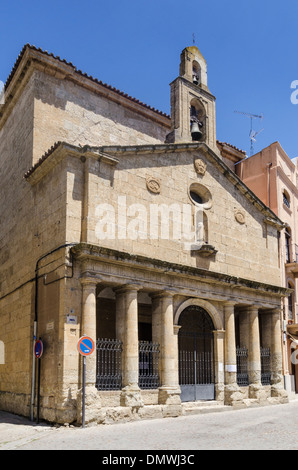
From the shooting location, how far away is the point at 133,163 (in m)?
15.6

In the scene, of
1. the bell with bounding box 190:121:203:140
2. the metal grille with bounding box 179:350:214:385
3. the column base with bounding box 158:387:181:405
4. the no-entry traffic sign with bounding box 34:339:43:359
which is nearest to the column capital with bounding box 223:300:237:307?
the metal grille with bounding box 179:350:214:385

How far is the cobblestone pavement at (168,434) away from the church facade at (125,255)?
0.80 meters

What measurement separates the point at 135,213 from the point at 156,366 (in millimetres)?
4690

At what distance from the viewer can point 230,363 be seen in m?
17.1

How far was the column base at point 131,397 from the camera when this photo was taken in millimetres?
13602

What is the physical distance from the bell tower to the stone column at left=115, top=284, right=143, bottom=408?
6.10m

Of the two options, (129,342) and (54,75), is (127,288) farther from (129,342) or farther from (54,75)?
(54,75)

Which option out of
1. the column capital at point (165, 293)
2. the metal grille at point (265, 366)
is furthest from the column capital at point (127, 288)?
the metal grille at point (265, 366)

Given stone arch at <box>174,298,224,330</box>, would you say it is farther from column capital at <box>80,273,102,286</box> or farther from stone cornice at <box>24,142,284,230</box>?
stone cornice at <box>24,142,284,230</box>

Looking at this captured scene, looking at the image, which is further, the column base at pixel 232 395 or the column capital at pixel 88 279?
the column base at pixel 232 395

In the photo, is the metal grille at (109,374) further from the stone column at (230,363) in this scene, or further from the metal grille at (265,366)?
the metal grille at (265,366)

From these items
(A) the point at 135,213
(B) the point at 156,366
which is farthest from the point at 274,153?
(B) the point at 156,366

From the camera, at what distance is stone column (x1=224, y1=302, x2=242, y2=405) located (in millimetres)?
16859

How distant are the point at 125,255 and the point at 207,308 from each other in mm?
4339
